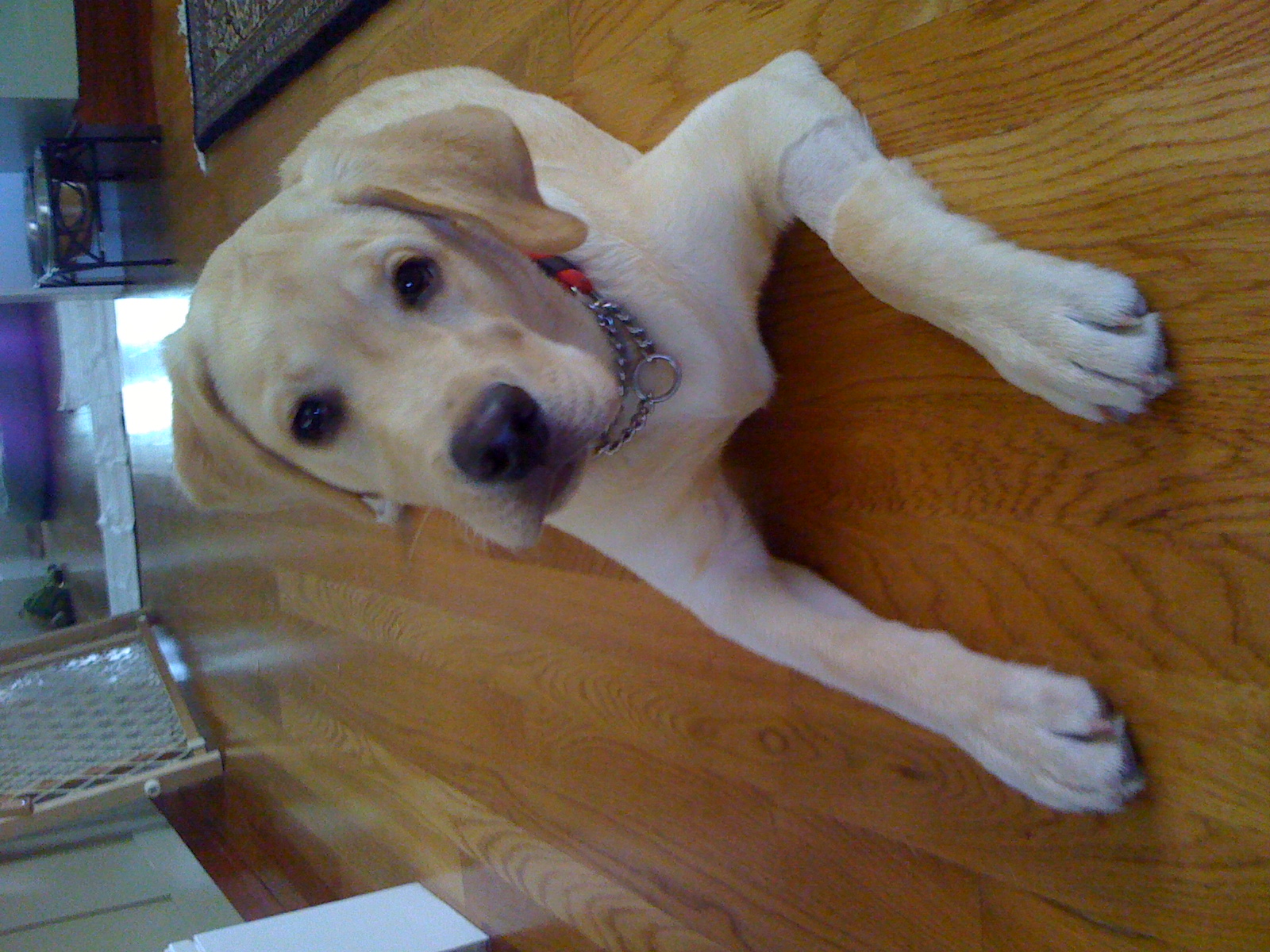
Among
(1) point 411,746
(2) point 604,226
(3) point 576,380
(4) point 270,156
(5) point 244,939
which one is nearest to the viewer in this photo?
(3) point 576,380

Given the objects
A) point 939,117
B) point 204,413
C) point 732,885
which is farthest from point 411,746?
point 939,117

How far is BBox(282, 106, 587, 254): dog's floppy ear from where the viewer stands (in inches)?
54.7

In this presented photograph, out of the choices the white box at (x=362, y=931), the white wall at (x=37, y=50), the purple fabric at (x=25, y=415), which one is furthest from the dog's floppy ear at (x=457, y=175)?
the purple fabric at (x=25, y=415)

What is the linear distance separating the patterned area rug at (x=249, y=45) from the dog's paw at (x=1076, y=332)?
2463 millimetres

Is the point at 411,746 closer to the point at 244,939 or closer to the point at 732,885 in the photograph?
the point at 244,939

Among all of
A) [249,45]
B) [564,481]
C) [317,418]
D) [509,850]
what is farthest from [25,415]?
[564,481]

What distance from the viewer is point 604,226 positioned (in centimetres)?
159

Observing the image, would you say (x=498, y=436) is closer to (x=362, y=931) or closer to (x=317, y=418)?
(x=317, y=418)

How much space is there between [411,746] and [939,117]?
2.52 meters

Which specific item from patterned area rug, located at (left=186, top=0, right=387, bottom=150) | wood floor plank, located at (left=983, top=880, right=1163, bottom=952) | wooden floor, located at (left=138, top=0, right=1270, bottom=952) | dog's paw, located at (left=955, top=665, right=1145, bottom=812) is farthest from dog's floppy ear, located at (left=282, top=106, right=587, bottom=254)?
patterned area rug, located at (left=186, top=0, right=387, bottom=150)

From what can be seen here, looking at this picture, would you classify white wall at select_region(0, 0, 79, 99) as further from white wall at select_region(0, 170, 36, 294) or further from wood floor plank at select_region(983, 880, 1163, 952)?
wood floor plank at select_region(983, 880, 1163, 952)

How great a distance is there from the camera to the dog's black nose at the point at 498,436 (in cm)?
121

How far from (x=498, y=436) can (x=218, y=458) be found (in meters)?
0.79

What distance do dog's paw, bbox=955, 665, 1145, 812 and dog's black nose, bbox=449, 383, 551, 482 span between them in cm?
74
